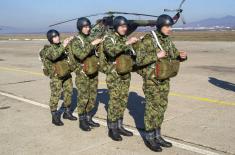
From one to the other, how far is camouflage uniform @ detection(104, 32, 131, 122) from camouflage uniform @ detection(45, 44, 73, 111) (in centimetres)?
125

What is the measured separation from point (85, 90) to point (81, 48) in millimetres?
815

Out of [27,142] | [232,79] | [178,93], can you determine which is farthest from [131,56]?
[232,79]

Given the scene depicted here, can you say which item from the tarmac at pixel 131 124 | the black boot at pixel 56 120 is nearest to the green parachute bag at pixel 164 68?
the tarmac at pixel 131 124

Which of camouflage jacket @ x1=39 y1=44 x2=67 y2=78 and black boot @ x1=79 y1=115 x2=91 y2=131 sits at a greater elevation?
camouflage jacket @ x1=39 y1=44 x2=67 y2=78

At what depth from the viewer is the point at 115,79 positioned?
5.80 metres

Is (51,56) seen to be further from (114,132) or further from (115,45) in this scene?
(114,132)

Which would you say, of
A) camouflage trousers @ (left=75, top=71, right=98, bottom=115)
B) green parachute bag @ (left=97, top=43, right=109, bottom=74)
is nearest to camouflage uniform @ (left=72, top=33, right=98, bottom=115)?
camouflage trousers @ (left=75, top=71, right=98, bottom=115)

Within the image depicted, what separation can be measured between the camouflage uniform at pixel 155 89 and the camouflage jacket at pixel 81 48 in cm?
120

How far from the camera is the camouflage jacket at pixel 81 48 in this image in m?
6.21

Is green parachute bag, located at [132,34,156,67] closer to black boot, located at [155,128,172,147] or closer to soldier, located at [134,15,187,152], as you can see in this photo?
soldier, located at [134,15,187,152]

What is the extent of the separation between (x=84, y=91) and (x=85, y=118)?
0.58 meters

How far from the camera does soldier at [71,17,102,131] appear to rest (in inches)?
245

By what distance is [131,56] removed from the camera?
5.80m

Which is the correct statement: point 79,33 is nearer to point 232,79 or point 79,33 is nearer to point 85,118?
point 85,118
